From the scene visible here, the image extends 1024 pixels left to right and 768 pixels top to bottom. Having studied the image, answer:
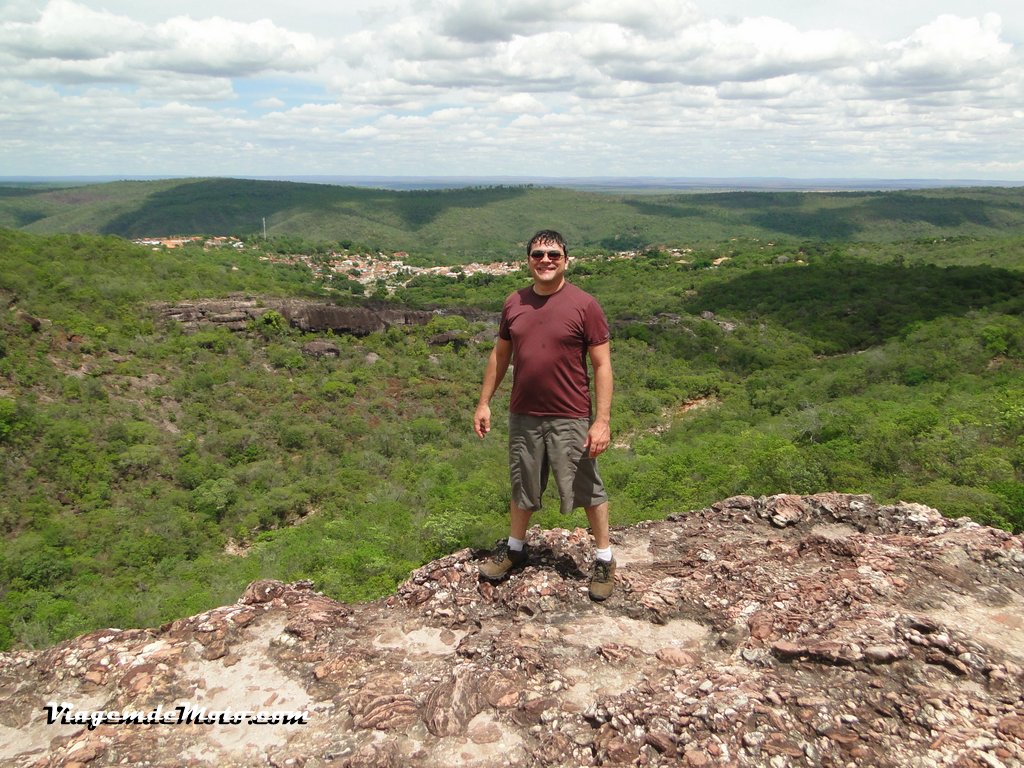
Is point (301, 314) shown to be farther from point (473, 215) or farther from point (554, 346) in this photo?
point (473, 215)

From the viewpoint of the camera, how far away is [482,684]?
394 cm

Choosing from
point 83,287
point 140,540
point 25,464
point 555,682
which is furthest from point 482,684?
point 83,287

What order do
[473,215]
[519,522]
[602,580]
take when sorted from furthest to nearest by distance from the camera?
[473,215] → [519,522] → [602,580]

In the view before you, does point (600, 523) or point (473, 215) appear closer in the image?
point (600, 523)

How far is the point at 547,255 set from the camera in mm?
4570

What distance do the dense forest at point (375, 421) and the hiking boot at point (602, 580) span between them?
278cm

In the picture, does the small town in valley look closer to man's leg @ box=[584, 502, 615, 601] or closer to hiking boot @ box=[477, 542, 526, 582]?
hiking boot @ box=[477, 542, 526, 582]

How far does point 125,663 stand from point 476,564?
263 cm

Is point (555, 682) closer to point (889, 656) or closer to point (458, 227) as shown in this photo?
point (889, 656)

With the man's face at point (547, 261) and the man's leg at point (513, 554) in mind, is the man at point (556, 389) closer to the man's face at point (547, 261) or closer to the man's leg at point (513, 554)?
the man's face at point (547, 261)

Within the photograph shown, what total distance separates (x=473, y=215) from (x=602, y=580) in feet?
491

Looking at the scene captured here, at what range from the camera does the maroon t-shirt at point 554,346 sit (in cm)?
457

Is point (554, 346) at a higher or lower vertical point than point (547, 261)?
lower

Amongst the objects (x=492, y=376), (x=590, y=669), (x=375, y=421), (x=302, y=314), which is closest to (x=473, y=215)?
(x=302, y=314)
